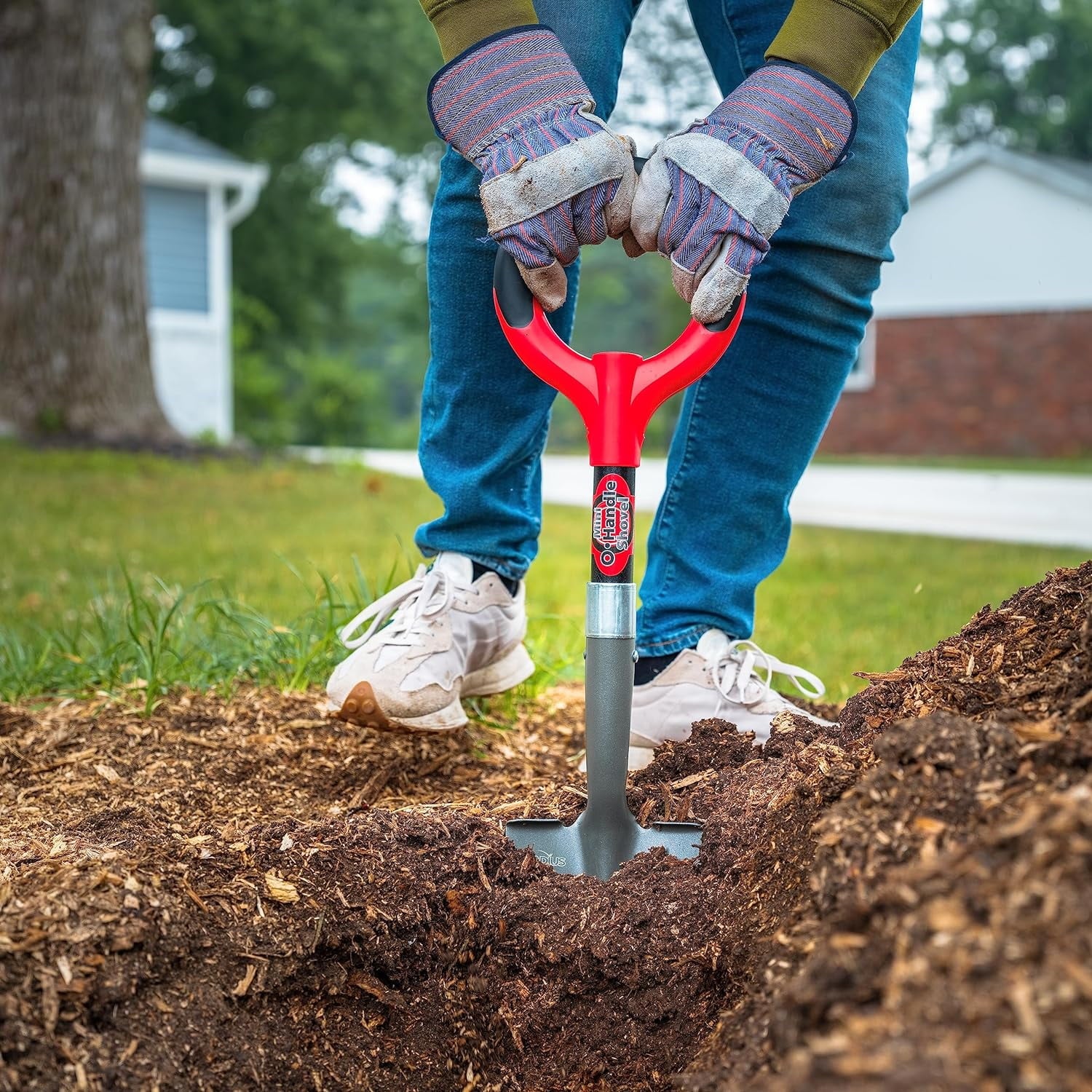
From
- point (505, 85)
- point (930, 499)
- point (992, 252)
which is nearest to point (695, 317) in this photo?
point (505, 85)

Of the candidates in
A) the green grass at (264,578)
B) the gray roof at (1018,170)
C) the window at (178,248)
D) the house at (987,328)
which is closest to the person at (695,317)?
the green grass at (264,578)

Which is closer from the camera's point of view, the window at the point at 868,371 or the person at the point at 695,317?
the person at the point at 695,317

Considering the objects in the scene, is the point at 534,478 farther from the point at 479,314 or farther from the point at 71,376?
the point at 71,376

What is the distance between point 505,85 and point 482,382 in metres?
0.56

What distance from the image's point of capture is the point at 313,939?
137 centimetres

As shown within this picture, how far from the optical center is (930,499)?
8914 millimetres

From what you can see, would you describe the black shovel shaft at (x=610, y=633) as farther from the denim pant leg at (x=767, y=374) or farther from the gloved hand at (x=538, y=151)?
the denim pant leg at (x=767, y=374)

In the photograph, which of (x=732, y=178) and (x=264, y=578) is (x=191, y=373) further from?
(x=732, y=178)

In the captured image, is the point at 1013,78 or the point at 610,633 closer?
the point at 610,633

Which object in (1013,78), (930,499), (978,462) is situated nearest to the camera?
(930,499)

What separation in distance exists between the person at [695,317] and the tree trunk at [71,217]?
6.55 metres

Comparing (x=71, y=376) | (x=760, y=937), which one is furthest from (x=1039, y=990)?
(x=71, y=376)

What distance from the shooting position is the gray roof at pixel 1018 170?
17.1m

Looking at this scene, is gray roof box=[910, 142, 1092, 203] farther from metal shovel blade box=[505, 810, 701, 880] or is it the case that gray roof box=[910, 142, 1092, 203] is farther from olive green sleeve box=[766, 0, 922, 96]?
metal shovel blade box=[505, 810, 701, 880]
